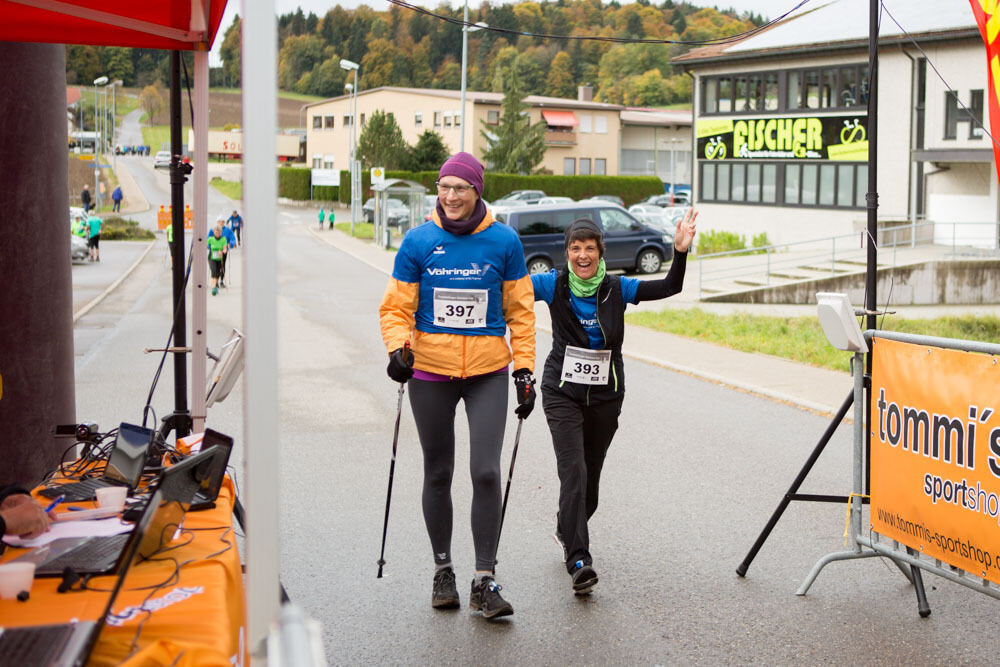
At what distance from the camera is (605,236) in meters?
30.0

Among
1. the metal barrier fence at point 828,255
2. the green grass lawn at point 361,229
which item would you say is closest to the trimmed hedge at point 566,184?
the green grass lawn at point 361,229

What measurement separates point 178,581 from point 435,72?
63088 millimetres

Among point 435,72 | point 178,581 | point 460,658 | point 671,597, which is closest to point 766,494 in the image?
point 671,597

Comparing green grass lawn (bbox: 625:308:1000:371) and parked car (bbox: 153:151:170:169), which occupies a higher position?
parked car (bbox: 153:151:170:169)

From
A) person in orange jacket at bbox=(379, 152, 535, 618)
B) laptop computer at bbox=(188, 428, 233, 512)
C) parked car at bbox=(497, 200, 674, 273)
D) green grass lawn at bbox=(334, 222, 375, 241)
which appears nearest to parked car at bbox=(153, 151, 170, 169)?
person in orange jacket at bbox=(379, 152, 535, 618)

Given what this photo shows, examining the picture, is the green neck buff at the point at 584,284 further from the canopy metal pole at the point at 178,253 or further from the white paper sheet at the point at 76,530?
the white paper sheet at the point at 76,530

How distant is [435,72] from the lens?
212 feet

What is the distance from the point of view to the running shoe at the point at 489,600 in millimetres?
5082

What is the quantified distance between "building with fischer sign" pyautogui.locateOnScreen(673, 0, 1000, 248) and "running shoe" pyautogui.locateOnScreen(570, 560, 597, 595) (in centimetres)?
2931

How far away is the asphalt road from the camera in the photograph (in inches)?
191

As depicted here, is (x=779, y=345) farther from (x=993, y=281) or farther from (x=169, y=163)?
(x=993, y=281)

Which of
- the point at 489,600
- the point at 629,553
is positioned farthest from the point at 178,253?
the point at 629,553

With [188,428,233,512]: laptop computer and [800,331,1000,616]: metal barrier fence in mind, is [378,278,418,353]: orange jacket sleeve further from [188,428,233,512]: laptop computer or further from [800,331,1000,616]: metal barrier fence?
[800,331,1000,616]: metal barrier fence

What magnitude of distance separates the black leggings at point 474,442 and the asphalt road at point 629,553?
420mm
